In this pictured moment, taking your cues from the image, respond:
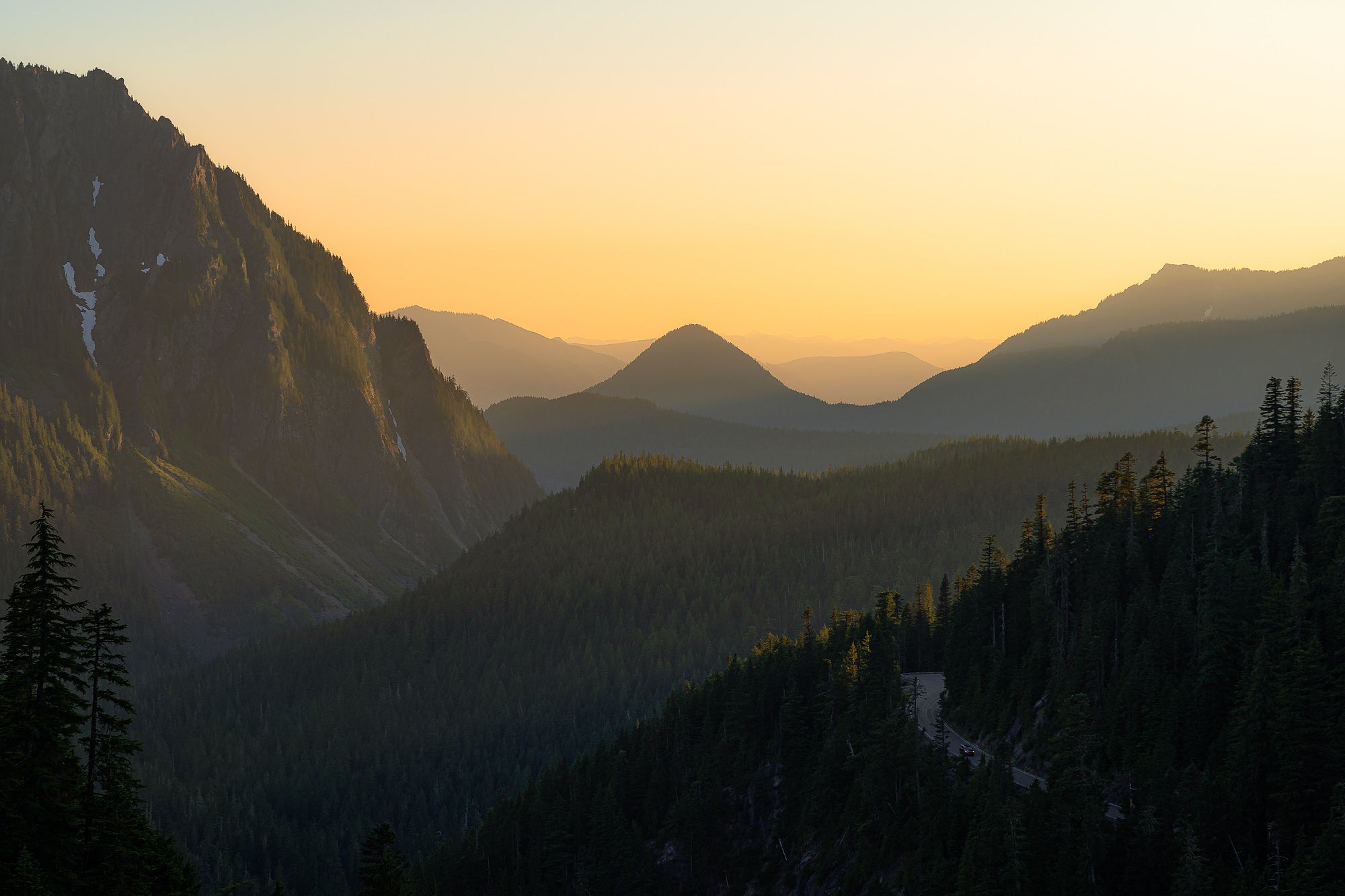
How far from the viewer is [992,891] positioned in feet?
247

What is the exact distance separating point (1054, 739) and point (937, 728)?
16702 millimetres

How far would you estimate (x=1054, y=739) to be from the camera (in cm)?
8825

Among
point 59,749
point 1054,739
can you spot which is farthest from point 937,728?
point 59,749

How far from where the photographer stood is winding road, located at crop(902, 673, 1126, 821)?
86.1m

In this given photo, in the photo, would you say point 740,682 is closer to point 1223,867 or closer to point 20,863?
point 1223,867

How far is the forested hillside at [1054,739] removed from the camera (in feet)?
235

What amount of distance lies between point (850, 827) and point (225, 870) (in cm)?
10739

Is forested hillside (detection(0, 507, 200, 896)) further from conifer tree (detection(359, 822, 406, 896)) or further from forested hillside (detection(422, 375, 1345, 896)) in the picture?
forested hillside (detection(422, 375, 1345, 896))

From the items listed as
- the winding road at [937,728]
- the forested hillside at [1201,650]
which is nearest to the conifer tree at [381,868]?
the forested hillside at [1201,650]

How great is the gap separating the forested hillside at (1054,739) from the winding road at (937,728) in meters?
1.25

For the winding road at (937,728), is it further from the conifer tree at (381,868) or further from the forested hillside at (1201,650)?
the conifer tree at (381,868)

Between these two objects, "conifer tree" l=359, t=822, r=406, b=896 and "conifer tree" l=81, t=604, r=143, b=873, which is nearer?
"conifer tree" l=81, t=604, r=143, b=873

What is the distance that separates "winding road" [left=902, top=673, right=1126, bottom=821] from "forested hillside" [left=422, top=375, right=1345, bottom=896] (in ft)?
4.10

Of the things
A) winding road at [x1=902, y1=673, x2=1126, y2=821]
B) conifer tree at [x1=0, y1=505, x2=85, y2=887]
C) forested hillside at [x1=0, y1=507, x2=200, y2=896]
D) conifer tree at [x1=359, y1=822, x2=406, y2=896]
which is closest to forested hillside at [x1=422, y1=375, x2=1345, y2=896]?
winding road at [x1=902, y1=673, x2=1126, y2=821]
